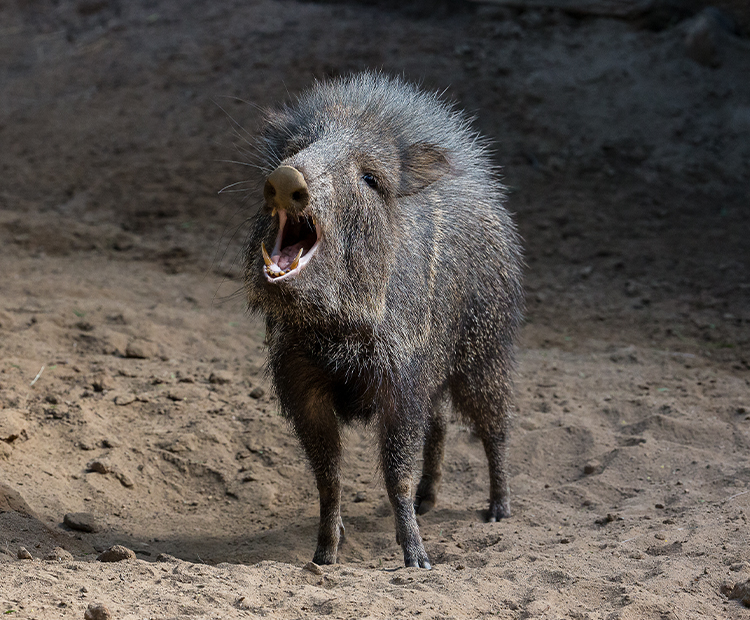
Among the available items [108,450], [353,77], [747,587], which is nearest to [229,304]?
[108,450]

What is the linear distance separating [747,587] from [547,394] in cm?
256

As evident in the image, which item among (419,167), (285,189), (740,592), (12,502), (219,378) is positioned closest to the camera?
(285,189)

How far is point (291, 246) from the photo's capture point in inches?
124

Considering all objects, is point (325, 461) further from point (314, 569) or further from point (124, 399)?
point (124, 399)

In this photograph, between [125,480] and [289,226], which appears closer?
[289,226]

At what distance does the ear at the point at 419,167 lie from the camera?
3.63 metres

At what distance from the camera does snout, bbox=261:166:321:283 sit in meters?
2.85

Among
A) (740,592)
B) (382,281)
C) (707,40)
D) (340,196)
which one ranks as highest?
(707,40)

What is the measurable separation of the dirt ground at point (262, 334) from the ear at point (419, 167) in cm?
101

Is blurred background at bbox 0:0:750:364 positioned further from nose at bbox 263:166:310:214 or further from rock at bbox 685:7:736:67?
nose at bbox 263:166:310:214

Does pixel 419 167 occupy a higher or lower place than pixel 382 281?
higher

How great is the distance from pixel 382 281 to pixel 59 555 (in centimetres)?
172

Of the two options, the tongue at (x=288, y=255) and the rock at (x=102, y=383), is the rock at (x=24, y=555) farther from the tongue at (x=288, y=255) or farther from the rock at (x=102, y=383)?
the rock at (x=102, y=383)

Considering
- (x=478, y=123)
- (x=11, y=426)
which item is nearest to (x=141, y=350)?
(x=11, y=426)
